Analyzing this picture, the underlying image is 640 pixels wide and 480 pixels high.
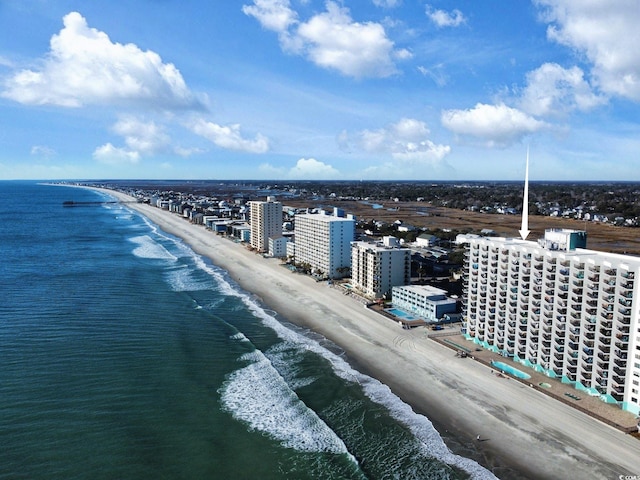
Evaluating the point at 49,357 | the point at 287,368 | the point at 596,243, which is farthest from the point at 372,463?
the point at 596,243

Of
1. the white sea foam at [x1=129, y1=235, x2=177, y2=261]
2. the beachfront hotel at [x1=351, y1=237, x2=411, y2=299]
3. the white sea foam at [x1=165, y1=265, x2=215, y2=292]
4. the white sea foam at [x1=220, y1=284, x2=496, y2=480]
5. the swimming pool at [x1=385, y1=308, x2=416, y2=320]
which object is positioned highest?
the beachfront hotel at [x1=351, y1=237, x2=411, y2=299]

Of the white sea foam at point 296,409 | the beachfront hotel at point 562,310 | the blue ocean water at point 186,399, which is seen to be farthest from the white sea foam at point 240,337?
the beachfront hotel at point 562,310

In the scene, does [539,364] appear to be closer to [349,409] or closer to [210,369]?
[349,409]

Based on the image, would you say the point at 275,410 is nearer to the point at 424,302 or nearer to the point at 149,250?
the point at 424,302

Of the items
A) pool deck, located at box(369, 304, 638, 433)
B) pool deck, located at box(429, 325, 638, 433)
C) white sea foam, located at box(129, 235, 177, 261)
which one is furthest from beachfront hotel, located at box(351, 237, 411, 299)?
white sea foam, located at box(129, 235, 177, 261)

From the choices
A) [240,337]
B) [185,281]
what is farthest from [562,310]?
[185,281]

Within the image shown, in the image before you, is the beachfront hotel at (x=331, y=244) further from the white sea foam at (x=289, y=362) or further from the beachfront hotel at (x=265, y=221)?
the white sea foam at (x=289, y=362)

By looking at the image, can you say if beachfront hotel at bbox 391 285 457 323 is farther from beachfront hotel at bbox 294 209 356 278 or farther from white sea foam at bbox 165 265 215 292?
→ white sea foam at bbox 165 265 215 292
